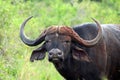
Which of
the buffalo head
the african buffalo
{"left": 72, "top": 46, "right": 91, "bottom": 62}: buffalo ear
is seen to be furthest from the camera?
{"left": 72, "top": 46, "right": 91, "bottom": 62}: buffalo ear

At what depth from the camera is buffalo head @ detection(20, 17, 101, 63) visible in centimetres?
856

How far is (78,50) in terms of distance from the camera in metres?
9.12

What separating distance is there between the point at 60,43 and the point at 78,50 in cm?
52

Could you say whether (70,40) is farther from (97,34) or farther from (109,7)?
(109,7)

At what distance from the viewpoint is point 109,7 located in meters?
22.0

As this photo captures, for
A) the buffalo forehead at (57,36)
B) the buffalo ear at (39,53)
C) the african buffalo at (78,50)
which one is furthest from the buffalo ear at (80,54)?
the buffalo ear at (39,53)

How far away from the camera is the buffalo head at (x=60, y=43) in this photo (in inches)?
337

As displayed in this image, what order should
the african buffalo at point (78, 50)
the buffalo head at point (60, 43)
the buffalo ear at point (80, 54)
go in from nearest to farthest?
1. the buffalo head at point (60, 43)
2. the african buffalo at point (78, 50)
3. the buffalo ear at point (80, 54)

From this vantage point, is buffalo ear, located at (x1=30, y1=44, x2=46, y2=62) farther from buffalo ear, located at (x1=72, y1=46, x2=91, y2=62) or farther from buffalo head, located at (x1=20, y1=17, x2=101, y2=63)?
buffalo ear, located at (x1=72, y1=46, x2=91, y2=62)

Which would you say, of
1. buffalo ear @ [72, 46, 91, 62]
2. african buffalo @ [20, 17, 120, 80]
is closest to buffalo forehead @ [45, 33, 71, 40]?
african buffalo @ [20, 17, 120, 80]

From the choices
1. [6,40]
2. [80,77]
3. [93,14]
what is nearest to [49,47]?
[80,77]

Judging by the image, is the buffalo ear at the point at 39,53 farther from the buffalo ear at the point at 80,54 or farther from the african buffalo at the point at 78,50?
the buffalo ear at the point at 80,54

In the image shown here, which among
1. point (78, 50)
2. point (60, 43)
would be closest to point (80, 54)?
point (78, 50)

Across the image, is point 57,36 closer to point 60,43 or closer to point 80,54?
point 60,43
